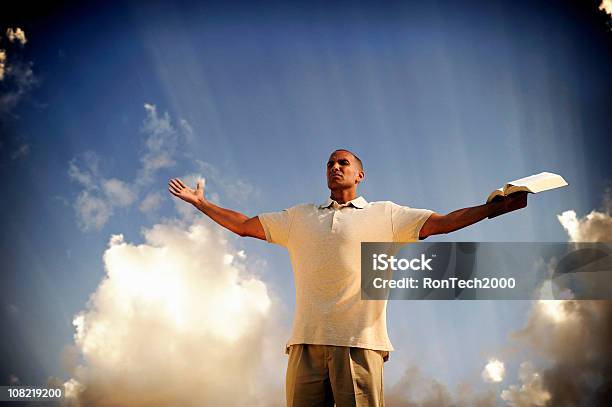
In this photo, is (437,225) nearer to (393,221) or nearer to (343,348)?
(393,221)

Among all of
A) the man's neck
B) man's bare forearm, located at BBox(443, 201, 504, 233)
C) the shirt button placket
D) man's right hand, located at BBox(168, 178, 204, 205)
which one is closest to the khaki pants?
the shirt button placket

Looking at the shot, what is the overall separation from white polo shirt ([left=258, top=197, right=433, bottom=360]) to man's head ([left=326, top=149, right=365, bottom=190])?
11 cm

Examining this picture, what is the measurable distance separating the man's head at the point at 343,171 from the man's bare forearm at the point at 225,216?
53 centimetres

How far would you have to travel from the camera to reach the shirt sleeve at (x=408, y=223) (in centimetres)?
295

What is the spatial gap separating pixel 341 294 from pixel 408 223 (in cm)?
49

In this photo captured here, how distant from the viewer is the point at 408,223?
2.97 metres

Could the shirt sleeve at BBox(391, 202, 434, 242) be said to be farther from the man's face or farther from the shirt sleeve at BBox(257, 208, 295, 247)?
the shirt sleeve at BBox(257, 208, 295, 247)

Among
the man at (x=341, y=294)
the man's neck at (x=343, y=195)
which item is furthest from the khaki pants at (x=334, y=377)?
the man's neck at (x=343, y=195)

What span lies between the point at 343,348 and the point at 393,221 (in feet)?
2.25

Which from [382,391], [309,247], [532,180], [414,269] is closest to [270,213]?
[309,247]

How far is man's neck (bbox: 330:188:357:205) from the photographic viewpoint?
10.6 ft

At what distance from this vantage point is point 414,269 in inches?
133

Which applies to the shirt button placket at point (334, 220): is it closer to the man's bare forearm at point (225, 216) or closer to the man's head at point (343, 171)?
the man's head at point (343, 171)

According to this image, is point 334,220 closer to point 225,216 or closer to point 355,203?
point 355,203
